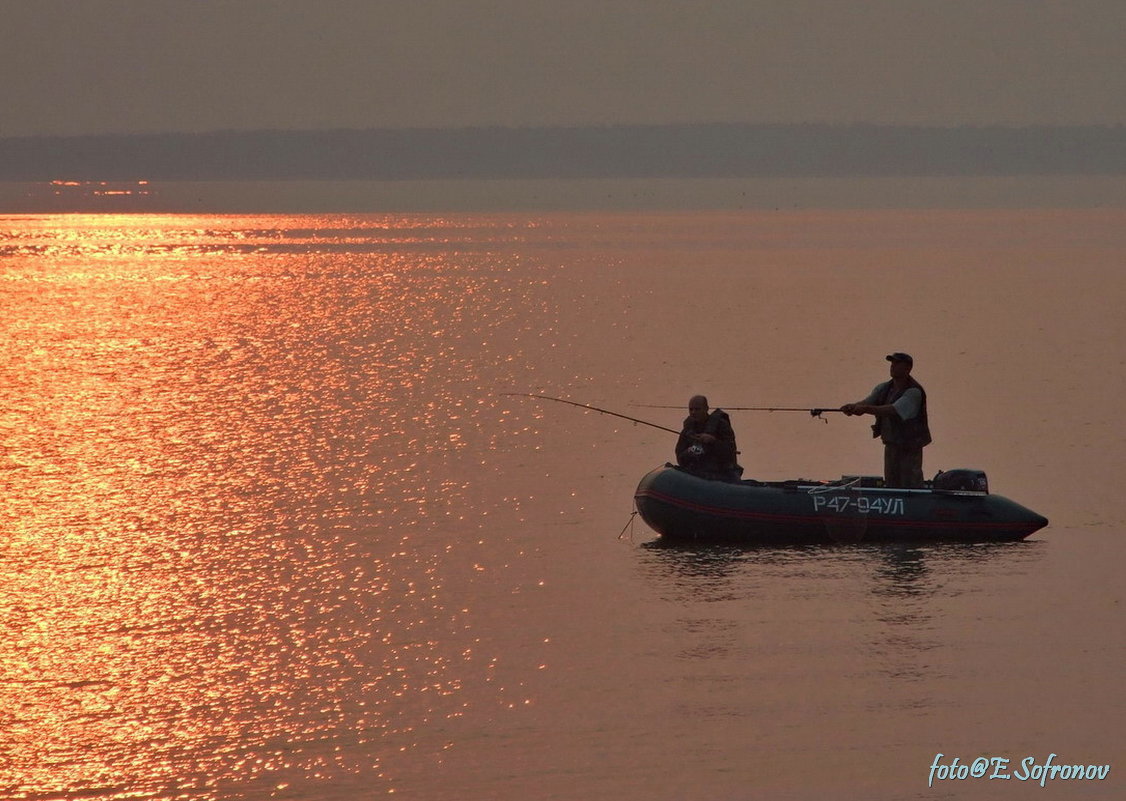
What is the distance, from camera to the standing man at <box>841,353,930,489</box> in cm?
1717

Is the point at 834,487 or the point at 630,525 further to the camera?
the point at 630,525

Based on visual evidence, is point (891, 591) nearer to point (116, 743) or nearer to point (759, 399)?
point (116, 743)

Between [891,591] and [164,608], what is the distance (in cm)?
623

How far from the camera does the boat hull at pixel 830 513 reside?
673 inches

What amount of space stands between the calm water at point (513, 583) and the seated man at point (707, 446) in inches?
34.8

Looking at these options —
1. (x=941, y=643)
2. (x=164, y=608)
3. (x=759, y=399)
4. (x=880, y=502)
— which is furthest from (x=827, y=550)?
(x=759, y=399)

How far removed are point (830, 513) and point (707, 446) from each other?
1.36 m

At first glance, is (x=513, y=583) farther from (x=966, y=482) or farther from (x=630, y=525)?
(x=966, y=482)

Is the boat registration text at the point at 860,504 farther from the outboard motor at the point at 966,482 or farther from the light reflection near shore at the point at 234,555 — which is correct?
the light reflection near shore at the point at 234,555

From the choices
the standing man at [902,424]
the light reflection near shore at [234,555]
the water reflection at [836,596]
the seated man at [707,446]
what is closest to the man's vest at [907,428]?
the standing man at [902,424]

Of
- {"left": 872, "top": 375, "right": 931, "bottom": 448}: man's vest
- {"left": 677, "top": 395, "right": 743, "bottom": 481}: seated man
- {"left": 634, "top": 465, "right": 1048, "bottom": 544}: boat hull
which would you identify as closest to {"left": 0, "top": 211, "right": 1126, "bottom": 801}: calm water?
{"left": 634, "top": 465, "right": 1048, "bottom": 544}: boat hull

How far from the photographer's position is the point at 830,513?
17078 millimetres

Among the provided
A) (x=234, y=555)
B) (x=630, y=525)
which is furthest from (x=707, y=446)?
(x=234, y=555)

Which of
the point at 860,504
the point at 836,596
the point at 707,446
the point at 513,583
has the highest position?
the point at 707,446
